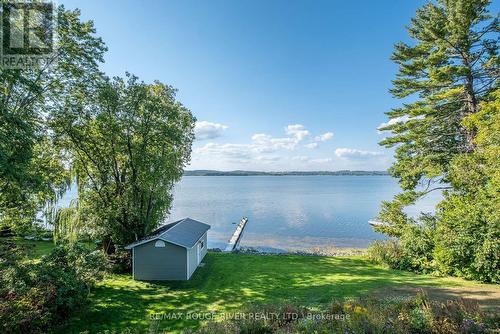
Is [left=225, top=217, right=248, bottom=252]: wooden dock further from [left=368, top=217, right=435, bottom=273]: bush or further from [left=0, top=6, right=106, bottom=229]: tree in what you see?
[left=0, top=6, right=106, bottom=229]: tree

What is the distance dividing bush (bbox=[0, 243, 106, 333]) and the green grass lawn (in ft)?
2.44

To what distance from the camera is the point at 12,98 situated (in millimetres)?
10289

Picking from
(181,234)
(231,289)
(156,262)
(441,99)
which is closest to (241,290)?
(231,289)

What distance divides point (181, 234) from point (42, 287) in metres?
6.39

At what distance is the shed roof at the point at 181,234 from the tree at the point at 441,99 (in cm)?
1167

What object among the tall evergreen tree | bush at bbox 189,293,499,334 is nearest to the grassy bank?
bush at bbox 189,293,499,334

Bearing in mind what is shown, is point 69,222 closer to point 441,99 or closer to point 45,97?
point 45,97

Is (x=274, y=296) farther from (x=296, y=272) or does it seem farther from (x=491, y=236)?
(x=491, y=236)

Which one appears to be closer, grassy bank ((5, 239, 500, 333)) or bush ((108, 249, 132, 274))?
grassy bank ((5, 239, 500, 333))

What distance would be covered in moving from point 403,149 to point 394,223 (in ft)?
16.3

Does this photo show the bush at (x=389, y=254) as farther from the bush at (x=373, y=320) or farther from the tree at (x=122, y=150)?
the tree at (x=122, y=150)

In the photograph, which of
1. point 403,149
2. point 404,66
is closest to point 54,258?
point 403,149

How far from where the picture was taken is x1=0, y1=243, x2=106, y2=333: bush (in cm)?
701

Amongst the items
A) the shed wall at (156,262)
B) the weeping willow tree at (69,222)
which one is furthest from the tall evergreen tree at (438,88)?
the weeping willow tree at (69,222)
